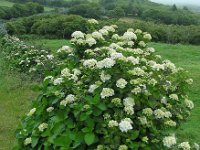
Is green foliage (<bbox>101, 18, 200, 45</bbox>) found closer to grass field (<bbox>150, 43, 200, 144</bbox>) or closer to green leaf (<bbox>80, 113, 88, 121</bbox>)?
grass field (<bbox>150, 43, 200, 144</bbox>)

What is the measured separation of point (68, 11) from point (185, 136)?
3192 cm

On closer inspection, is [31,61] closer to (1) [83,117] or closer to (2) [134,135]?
(1) [83,117]

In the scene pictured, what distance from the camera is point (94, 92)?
4.72m

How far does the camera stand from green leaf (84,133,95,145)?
452cm

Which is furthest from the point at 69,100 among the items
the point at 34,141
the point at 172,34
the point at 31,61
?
the point at 172,34

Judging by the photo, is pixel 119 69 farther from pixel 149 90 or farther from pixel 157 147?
pixel 157 147

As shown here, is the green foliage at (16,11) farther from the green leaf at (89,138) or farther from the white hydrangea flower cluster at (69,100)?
the green leaf at (89,138)

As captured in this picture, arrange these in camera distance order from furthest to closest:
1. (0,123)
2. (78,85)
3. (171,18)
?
(171,18) → (0,123) → (78,85)

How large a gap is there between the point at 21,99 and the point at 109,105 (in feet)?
21.1

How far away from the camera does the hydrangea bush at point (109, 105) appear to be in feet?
15.0

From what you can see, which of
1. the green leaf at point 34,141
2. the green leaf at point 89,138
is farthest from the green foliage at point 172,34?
the green leaf at point 89,138

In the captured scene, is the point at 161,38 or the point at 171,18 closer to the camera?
the point at 161,38

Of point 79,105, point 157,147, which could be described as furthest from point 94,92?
point 157,147

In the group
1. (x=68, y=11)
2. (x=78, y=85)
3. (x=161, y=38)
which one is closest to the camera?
(x=78, y=85)
